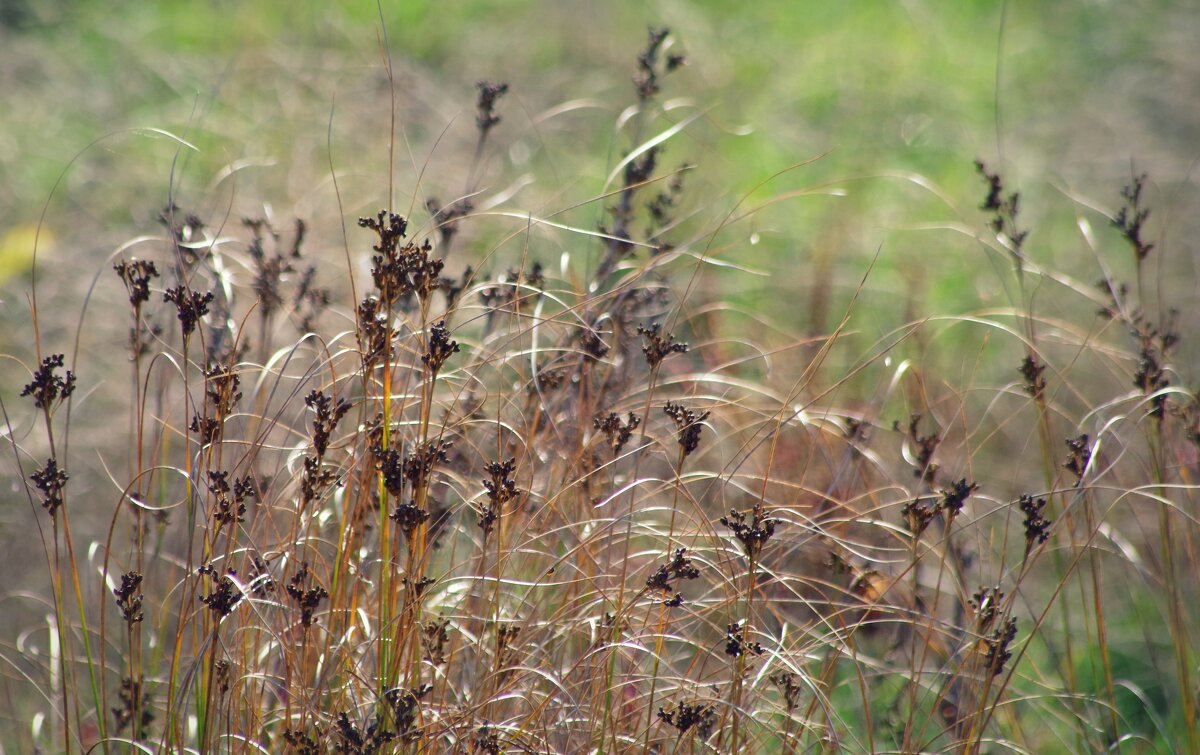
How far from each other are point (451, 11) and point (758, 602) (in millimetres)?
5421

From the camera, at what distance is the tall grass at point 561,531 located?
1520 millimetres

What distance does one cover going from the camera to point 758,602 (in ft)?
6.12

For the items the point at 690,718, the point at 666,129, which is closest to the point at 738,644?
the point at 690,718

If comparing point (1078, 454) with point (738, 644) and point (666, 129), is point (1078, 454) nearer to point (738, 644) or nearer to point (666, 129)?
point (738, 644)

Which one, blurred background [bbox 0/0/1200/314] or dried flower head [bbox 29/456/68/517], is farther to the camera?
blurred background [bbox 0/0/1200/314]

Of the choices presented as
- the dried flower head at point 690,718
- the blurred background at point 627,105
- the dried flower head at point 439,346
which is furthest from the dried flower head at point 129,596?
the blurred background at point 627,105

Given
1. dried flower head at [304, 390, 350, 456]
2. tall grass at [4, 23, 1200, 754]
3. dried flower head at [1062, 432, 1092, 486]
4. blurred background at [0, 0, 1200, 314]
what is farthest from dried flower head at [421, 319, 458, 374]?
blurred background at [0, 0, 1200, 314]

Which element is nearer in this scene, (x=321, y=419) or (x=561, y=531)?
(x=321, y=419)

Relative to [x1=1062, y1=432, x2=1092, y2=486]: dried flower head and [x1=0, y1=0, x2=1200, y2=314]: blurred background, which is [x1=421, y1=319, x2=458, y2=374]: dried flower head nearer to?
[x1=1062, y1=432, x2=1092, y2=486]: dried flower head

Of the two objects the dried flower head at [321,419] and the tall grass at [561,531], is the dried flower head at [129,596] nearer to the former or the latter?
the tall grass at [561,531]

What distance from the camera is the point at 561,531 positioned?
2068 mm

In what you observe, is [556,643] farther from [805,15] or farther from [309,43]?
[805,15]

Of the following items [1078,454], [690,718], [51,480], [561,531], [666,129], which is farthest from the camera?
[666,129]

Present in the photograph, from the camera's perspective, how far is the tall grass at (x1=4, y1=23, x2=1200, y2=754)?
1.52 metres
